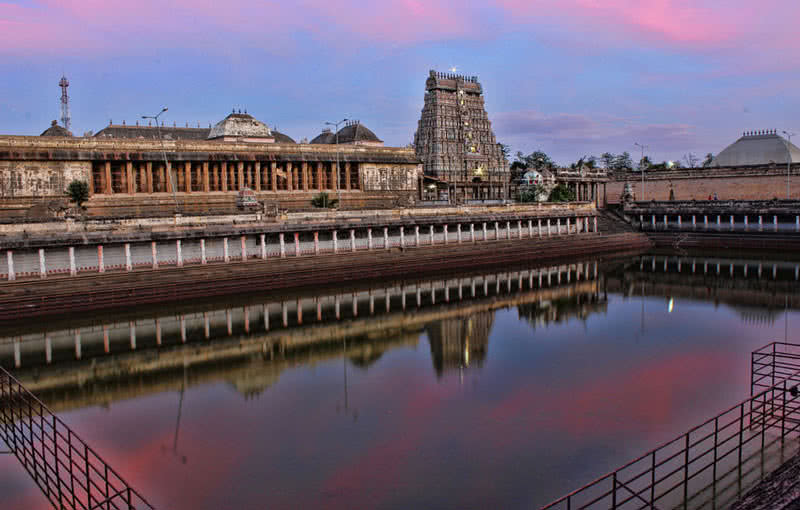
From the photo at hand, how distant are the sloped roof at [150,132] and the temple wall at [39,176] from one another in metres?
7.81

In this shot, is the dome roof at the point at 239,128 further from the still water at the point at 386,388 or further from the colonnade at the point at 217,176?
the still water at the point at 386,388

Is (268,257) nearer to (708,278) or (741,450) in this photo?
(708,278)

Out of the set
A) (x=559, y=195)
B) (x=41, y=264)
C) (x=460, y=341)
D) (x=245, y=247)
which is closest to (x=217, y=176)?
(x=245, y=247)

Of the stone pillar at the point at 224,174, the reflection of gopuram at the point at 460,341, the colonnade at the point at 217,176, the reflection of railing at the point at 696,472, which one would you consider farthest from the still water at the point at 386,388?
the stone pillar at the point at 224,174

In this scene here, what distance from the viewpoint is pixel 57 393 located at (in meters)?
22.4

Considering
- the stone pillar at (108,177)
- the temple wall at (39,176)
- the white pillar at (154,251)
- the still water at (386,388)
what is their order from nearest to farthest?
the still water at (386,388) → the white pillar at (154,251) → the temple wall at (39,176) → the stone pillar at (108,177)

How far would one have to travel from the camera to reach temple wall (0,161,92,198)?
4988cm

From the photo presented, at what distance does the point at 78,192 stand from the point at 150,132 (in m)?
18.4

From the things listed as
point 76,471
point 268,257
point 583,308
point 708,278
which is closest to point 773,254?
point 708,278

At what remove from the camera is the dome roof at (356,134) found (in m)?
78.1

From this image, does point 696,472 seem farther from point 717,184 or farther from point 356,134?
point 717,184

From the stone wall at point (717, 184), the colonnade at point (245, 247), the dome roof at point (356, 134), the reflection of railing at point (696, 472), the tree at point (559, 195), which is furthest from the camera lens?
the stone wall at point (717, 184)

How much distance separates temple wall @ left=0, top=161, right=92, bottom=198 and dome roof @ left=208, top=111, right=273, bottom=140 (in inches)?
652

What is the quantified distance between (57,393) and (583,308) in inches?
1044
